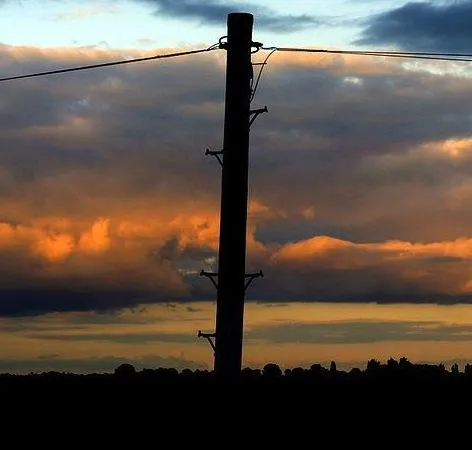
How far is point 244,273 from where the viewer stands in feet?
73.2

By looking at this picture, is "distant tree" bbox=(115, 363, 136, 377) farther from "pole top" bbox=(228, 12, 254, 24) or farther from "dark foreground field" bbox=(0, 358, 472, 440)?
"pole top" bbox=(228, 12, 254, 24)

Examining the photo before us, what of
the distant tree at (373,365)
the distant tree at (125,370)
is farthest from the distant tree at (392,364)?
the distant tree at (125,370)

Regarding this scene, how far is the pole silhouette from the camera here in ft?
72.6

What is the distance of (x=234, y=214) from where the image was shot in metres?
22.2

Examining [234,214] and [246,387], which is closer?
[246,387]

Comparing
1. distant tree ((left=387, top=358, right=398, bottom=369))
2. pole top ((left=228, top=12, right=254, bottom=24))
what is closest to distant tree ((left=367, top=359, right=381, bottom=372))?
distant tree ((left=387, top=358, right=398, bottom=369))

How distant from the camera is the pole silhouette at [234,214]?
2214cm

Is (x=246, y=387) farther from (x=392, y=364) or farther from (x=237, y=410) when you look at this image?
(x=392, y=364)

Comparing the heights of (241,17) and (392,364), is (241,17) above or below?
above

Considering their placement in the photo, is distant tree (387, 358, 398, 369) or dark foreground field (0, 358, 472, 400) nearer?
dark foreground field (0, 358, 472, 400)

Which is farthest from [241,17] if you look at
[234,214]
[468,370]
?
[468,370]

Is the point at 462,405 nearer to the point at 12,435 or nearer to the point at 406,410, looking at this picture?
the point at 406,410

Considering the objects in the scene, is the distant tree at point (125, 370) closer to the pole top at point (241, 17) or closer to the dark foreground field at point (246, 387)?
the dark foreground field at point (246, 387)

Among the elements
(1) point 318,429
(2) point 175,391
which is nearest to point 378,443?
(1) point 318,429
